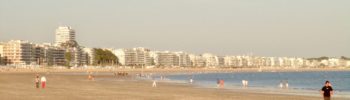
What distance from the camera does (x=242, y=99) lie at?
3019 cm

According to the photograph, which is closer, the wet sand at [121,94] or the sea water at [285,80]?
the wet sand at [121,94]

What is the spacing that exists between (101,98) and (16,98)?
3.95 m

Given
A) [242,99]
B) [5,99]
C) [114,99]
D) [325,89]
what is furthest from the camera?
[242,99]

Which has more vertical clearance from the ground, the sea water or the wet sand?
the wet sand

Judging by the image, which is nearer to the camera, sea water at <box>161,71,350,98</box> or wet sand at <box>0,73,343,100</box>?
wet sand at <box>0,73,343,100</box>

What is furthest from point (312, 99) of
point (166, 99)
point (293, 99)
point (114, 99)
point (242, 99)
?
point (114, 99)

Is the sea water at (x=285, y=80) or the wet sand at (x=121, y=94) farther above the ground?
the wet sand at (x=121, y=94)

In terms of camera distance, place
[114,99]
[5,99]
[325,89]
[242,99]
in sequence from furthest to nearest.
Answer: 1. [242,99]
2. [114,99]
3. [5,99]
4. [325,89]

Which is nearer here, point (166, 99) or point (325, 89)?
point (325, 89)

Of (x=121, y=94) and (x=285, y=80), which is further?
(x=285, y=80)

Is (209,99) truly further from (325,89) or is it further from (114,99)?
(325,89)

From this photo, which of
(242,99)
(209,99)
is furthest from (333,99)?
(209,99)

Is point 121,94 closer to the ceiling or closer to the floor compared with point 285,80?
closer to the ceiling

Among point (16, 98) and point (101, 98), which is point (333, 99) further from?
point (16, 98)
